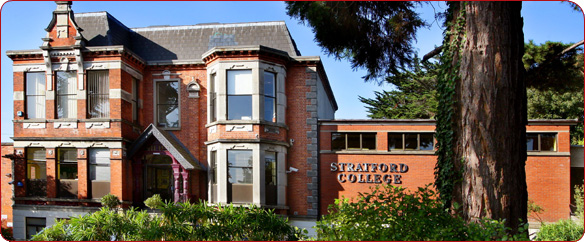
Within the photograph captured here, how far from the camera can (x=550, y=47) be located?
52.1ft

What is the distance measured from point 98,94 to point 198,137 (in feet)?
13.6

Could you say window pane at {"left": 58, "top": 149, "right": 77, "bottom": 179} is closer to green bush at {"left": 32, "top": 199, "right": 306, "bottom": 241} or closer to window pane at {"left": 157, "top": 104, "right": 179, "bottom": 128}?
window pane at {"left": 157, "top": 104, "right": 179, "bottom": 128}

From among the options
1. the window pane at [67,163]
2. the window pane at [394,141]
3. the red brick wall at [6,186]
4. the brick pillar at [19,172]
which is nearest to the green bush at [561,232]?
the window pane at [394,141]

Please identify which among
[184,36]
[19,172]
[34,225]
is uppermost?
[184,36]

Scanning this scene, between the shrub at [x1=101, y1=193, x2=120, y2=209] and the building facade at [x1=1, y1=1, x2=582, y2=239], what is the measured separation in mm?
354

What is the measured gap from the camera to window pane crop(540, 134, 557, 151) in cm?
1909

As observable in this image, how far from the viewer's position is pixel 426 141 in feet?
63.4

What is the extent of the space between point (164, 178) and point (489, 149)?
1446 cm

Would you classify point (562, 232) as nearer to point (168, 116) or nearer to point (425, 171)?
point (425, 171)

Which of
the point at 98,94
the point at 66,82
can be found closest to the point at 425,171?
the point at 98,94

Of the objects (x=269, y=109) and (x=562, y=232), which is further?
(x=269, y=109)

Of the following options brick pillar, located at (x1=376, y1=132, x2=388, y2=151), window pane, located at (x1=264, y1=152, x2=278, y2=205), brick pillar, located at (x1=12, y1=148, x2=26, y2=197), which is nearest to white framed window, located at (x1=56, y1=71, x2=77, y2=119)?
brick pillar, located at (x1=12, y1=148, x2=26, y2=197)

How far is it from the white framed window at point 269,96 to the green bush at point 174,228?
6.46 metres

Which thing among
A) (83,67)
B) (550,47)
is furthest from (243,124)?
(550,47)
